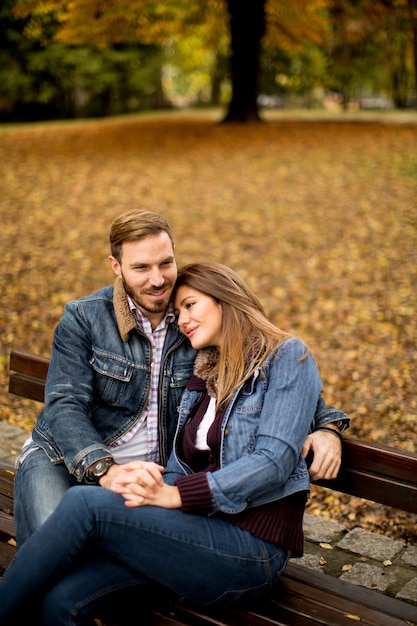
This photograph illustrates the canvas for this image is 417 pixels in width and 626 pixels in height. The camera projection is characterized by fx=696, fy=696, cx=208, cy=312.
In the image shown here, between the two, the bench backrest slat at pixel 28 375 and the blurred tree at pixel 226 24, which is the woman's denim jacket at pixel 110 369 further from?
the blurred tree at pixel 226 24

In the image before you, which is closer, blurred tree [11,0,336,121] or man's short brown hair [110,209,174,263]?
man's short brown hair [110,209,174,263]

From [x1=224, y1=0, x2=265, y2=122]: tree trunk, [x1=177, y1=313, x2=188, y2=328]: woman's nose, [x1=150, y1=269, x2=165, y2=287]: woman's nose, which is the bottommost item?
[x1=177, y1=313, x2=188, y2=328]: woman's nose

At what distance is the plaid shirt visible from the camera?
3256mm

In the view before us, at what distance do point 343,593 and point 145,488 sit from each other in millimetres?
967

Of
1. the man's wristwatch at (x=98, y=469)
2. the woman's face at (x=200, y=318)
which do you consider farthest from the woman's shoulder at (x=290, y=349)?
the man's wristwatch at (x=98, y=469)

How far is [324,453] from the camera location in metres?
2.89

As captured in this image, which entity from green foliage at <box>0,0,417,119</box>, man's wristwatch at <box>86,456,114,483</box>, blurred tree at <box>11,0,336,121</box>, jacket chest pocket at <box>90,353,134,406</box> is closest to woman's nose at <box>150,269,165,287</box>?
jacket chest pocket at <box>90,353,134,406</box>

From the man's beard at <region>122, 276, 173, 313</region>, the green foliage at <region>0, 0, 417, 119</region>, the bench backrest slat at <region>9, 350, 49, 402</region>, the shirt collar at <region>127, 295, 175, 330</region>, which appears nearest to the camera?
the man's beard at <region>122, 276, 173, 313</region>

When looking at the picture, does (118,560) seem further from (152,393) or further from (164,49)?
(164,49)

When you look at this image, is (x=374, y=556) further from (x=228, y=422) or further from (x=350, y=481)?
(x=228, y=422)

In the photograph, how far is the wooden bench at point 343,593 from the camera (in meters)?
2.63

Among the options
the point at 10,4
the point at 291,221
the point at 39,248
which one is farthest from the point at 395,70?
the point at 39,248

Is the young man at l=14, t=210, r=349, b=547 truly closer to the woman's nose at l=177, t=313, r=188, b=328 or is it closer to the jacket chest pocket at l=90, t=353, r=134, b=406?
the jacket chest pocket at l=90, t=353, r=134, b=406

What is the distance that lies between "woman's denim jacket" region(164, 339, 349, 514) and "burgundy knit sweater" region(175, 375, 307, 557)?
39 millimetres
